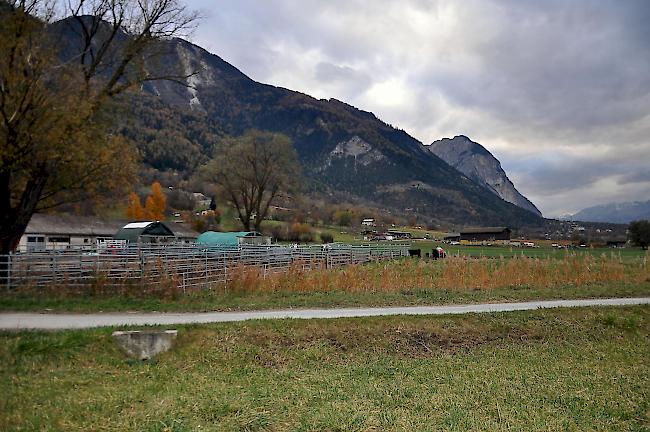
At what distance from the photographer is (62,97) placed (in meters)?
20.0

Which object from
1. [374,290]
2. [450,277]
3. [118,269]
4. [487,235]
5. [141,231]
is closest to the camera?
[118,269]

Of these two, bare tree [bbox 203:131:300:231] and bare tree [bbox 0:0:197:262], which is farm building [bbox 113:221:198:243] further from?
bare tree [bbox 0:0:197:262]

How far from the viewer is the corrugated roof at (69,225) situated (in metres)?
54.4

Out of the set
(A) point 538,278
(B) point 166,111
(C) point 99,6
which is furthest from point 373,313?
(B) point 166,111

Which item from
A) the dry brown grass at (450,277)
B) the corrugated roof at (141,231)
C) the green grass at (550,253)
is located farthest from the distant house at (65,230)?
the dry brown grass at (450,277)

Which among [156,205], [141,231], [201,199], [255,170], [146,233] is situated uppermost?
[201,199]

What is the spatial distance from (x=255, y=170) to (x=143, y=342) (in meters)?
48.3

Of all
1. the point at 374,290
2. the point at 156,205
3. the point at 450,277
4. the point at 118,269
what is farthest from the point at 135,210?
the point at 374,290

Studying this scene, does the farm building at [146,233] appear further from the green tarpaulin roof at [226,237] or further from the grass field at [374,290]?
the grass field at [374,290]

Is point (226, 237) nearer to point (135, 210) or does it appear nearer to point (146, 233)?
point (146, 233)

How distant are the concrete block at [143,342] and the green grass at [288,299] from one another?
397 cm

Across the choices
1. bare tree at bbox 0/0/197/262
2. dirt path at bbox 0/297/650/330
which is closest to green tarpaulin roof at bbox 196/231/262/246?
bare tree at bbox 0/0/197/262

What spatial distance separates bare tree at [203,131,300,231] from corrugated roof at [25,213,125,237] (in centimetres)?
1526

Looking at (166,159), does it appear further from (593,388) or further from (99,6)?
(593,388)
